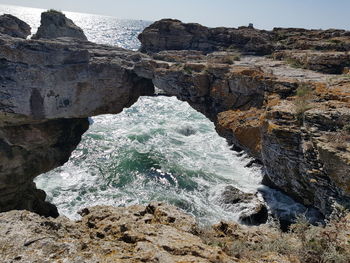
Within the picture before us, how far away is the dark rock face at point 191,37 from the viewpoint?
22.3 m

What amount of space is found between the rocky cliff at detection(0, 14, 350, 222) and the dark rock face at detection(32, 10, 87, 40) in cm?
1013

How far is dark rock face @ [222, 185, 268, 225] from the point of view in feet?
43.9

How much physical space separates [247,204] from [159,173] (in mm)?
6639

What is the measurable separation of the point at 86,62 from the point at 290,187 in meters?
12.1

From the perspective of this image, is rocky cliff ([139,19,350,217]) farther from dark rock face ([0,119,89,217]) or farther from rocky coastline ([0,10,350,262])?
dark rock face ([0,119,89,217])

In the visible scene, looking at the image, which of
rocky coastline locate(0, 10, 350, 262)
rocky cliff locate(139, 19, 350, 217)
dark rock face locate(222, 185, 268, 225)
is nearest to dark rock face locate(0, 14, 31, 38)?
rocky coastline locate(0, 10, 350, 262)

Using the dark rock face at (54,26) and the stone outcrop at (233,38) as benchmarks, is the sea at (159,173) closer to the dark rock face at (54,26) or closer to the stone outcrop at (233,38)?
the stone outcrop at (233,38)

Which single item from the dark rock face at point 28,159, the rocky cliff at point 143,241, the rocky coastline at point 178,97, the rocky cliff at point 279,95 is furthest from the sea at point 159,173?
the rocky cliff at point 143,241

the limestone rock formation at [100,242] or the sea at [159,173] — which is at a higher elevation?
the limestone rock formation at [100,242]

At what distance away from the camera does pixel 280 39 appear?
22062mm

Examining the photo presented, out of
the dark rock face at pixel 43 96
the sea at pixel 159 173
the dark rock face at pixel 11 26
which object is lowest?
the sea at pixel 159 173

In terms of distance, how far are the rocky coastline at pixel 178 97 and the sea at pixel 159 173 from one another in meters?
0.94

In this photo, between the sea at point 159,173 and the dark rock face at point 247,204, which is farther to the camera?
the sea at point 159,173

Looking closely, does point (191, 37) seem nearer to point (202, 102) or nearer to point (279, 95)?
point (202, 102)
